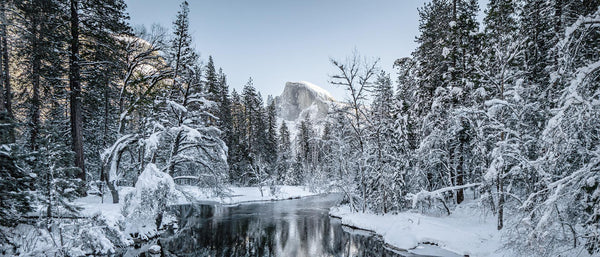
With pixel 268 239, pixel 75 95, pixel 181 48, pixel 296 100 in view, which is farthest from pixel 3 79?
pixel 296 100

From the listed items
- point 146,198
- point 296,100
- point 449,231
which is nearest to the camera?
point 146,198

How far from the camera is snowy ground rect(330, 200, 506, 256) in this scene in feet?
33.3

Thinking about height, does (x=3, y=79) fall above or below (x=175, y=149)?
above

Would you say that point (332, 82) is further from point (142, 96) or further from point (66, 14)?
point (66, 14)

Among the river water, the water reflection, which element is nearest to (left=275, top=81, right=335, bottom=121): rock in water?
the river water

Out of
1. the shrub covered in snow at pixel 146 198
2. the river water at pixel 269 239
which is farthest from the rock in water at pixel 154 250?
the shrub covered in snow at pixel 146 198

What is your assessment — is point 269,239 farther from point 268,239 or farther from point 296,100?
point 296,100

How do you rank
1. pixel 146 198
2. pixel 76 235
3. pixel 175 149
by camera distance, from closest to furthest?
pixel 76 235 < pixel 146 198 < pixel 175 149

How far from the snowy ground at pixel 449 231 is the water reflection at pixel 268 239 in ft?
3.20

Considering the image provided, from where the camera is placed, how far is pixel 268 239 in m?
14.4

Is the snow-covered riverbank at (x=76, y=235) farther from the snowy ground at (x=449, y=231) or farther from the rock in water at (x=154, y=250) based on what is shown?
the snowy ground at (x=449, y=231)

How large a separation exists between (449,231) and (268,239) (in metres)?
8.77

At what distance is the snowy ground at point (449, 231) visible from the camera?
10.1 meters

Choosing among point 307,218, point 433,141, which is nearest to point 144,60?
point 307,218
